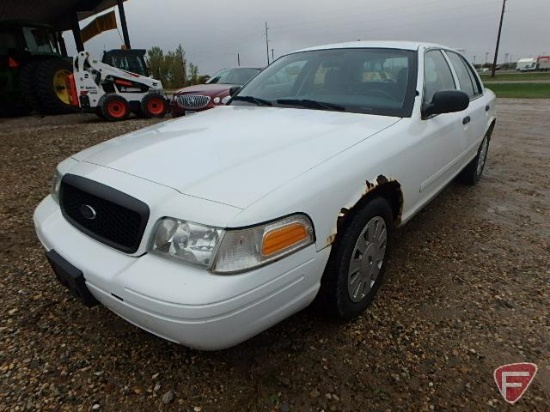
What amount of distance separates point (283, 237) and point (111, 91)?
416 inches

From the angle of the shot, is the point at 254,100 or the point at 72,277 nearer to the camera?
the point at 72,277

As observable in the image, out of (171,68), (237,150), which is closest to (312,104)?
(237,150)

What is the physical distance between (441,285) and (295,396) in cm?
134

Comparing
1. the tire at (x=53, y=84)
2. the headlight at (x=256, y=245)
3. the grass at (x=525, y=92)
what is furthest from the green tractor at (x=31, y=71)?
the grass at (x=525, y=92)

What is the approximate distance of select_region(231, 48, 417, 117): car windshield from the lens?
2.62 m

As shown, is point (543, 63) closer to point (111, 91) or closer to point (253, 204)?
point (111, 91)

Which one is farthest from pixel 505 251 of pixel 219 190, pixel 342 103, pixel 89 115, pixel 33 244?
pixel 89 115

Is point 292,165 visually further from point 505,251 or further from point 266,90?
point 505,251

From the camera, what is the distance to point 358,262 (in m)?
2.08

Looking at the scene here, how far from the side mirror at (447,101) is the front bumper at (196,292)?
1.43 meters

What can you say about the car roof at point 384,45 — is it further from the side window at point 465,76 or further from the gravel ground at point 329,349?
the gravel ground at point 329,349

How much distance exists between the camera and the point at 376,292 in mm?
2406

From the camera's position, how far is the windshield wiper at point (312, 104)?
2656 millimetres

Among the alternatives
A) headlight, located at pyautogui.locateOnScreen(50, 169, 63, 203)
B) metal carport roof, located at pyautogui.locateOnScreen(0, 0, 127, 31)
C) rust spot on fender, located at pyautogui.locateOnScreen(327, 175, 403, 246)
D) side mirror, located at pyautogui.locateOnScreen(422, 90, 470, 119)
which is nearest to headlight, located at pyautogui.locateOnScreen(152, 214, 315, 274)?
rust spot on fender, located at pyautogui.locateOnScreen(327, 175, 403, 246)
